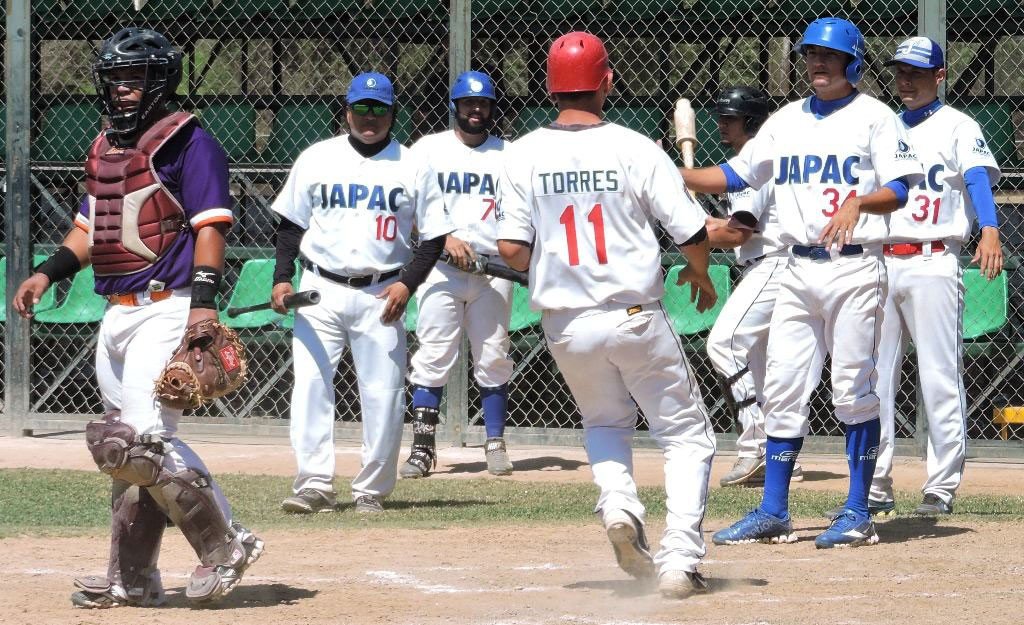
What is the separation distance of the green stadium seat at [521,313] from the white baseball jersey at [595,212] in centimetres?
496

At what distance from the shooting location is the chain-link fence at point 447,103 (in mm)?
10148

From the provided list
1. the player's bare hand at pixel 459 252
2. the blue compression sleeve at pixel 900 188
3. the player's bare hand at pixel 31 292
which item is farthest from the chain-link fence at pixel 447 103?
the player's bare hand at pixel 31 292

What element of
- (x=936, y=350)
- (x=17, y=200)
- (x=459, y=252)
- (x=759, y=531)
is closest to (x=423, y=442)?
(x=459, y=252)

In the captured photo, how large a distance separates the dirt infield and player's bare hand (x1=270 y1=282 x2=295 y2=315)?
1.06 metres

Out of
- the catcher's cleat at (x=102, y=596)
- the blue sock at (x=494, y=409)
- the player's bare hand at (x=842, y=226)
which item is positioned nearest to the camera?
the catcher's cleat at (x=102, y=596)

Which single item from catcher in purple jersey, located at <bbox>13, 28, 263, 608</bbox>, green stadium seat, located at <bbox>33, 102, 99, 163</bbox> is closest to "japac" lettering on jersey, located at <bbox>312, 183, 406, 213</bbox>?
catcher in purple jersey, located at <bbox>13, 28, 263, 608</bbox>

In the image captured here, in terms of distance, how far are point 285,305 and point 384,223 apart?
23.9 inches

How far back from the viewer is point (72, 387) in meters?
11.4

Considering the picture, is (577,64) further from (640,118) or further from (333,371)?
(640,118)

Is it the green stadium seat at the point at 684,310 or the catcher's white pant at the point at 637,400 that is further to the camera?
the green stadium seat at the point at 684,310

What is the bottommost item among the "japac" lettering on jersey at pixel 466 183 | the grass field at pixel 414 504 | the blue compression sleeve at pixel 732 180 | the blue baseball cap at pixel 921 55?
the grass field at pixel 414 504

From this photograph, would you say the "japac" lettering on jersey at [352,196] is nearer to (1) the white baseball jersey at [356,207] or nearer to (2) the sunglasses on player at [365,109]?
(1) the white baseball jersey at [356,207]

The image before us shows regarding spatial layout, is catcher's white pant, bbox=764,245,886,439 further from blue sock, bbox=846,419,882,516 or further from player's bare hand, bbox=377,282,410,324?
player's bare hand, bbox=377,282,410,324

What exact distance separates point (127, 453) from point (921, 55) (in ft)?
13.5
